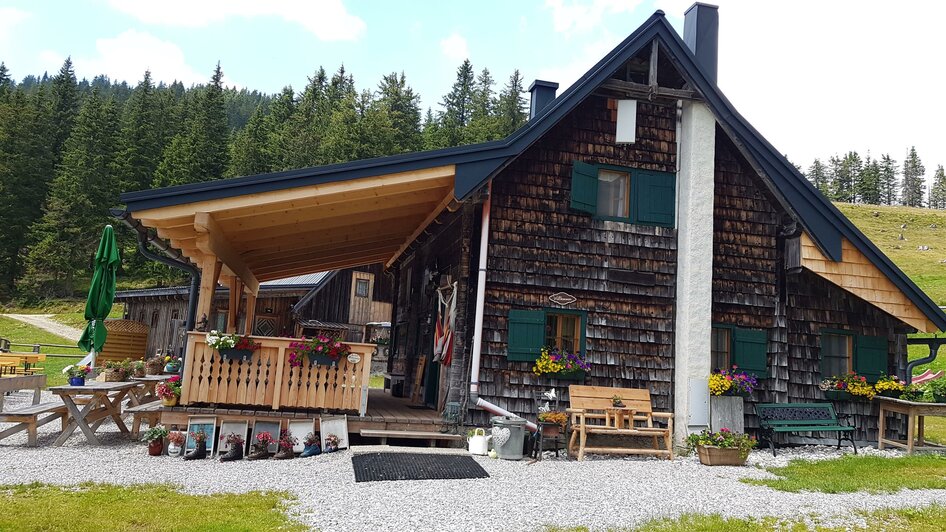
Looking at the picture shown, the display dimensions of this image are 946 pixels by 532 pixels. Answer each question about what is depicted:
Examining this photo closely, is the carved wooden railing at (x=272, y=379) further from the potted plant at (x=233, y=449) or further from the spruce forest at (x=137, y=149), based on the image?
the spruce forest at (x=137, y=149)

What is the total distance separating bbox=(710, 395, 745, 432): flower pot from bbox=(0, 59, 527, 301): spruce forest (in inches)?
1294

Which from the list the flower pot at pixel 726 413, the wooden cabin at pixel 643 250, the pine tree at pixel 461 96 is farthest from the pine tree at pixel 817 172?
the flower pot at pixel 726 413

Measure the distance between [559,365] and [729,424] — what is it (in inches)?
109

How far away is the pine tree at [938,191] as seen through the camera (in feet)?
367

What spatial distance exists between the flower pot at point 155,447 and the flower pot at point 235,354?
1282 millimetres

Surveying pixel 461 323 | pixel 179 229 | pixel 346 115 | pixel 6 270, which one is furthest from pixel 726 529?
pixel 6 270

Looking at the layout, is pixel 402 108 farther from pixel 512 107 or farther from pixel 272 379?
pixel 272 379

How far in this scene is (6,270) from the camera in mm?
44938

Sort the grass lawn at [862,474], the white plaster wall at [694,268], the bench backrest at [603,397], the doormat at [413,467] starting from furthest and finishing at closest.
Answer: the white plaster wall at [694,268]
the bench backrest at [603,397]
the grass lawn at [862,474]
the doormat at [413,467]

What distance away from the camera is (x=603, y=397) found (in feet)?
31.5

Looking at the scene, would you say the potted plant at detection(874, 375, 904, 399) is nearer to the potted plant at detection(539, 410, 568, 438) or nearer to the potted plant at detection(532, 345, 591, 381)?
the potted plant at detection(532, 345, 591, 381)

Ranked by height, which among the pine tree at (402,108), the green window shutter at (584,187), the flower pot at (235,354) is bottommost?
the flower pot at (235,354)

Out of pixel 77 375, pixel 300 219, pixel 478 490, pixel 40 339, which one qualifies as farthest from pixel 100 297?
pixel 40 339

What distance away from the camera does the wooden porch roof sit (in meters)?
8.37
